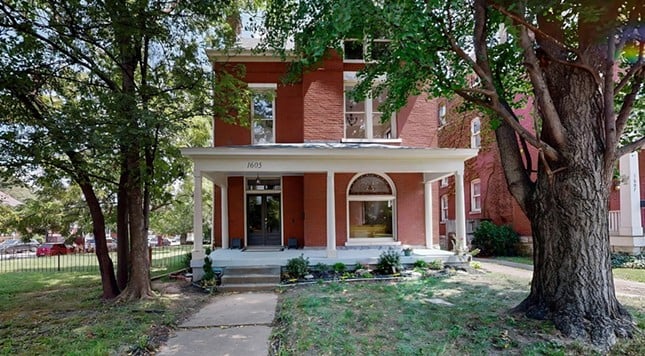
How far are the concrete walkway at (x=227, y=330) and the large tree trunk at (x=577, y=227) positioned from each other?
413 cm

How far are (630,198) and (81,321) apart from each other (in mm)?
15331

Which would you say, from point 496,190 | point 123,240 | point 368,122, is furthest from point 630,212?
point 123,240

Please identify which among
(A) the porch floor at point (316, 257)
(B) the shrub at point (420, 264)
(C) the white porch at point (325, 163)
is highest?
(C) the white porch at point (325, 163)

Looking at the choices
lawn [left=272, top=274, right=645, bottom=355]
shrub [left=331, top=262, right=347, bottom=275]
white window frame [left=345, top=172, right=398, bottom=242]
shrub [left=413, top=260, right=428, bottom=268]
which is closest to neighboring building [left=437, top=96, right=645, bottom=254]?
white window frame [left=345, top=172, right=398, bottom=242]

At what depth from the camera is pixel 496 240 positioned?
14188 mm

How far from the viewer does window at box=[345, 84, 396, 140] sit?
42.3ft

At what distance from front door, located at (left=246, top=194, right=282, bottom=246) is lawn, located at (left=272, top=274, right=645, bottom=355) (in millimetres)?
5124

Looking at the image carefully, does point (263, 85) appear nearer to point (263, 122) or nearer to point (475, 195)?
point (263, 122)

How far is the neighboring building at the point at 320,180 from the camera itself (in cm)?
1255

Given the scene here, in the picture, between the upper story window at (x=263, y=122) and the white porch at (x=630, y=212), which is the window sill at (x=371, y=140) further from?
the white porch at (x=630, y=212)

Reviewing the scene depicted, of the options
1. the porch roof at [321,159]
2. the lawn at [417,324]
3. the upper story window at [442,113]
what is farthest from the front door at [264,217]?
the upper story window at [442,113]

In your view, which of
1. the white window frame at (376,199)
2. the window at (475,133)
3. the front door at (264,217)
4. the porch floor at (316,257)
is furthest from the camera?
the window at (475,133)

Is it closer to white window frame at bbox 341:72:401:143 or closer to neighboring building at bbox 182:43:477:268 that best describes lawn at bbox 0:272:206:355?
neighboring building at bbox 182:43:477:268

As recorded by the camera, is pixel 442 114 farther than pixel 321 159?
Yes
